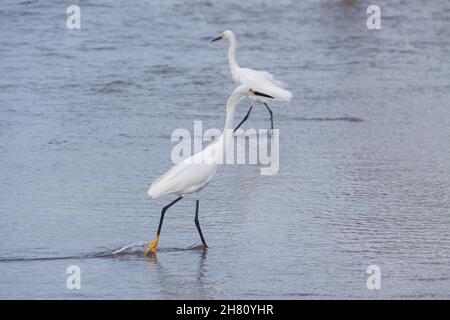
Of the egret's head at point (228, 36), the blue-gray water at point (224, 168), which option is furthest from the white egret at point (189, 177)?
the egret's head at point (228, 36)

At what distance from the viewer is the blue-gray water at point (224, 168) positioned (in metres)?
6.41

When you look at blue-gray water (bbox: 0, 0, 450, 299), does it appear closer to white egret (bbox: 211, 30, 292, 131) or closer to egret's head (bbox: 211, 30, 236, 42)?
white egret (bbox: 211, 30, 292, 131)

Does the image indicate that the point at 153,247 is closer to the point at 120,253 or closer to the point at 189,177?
the point at 120,253

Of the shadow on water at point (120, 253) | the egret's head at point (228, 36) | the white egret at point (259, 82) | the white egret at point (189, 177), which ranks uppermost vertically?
the egret's head at point (228, 36)

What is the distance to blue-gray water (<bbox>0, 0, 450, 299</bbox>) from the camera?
6410 mm

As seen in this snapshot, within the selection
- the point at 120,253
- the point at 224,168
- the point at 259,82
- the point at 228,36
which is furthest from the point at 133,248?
the point at 228,36

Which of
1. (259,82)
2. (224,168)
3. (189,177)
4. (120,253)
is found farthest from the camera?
(259,82)

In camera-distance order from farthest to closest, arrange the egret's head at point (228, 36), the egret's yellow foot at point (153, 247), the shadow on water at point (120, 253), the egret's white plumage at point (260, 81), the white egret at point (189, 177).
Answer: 1. the egret's head at point (228, 36)
2. the egret's white plumage at point (260, 81)
3. the white egret at point (189, 177)
4. the egret's yellow foot at point (153, 247)
5. the shadow on water at point (120, 253)

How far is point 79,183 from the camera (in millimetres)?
8406

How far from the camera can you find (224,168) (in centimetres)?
917

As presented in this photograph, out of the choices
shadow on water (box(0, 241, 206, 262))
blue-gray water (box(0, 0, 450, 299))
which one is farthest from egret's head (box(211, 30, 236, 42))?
shadow on water (box(0, 241, 206, 262))

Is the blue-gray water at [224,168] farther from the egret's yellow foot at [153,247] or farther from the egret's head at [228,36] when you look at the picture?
the egret's head at [228,36]

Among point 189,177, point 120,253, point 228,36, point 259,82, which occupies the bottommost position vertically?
point 120,253

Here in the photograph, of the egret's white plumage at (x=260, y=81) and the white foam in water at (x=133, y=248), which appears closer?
the white foam in water at (x=133, y=248)
